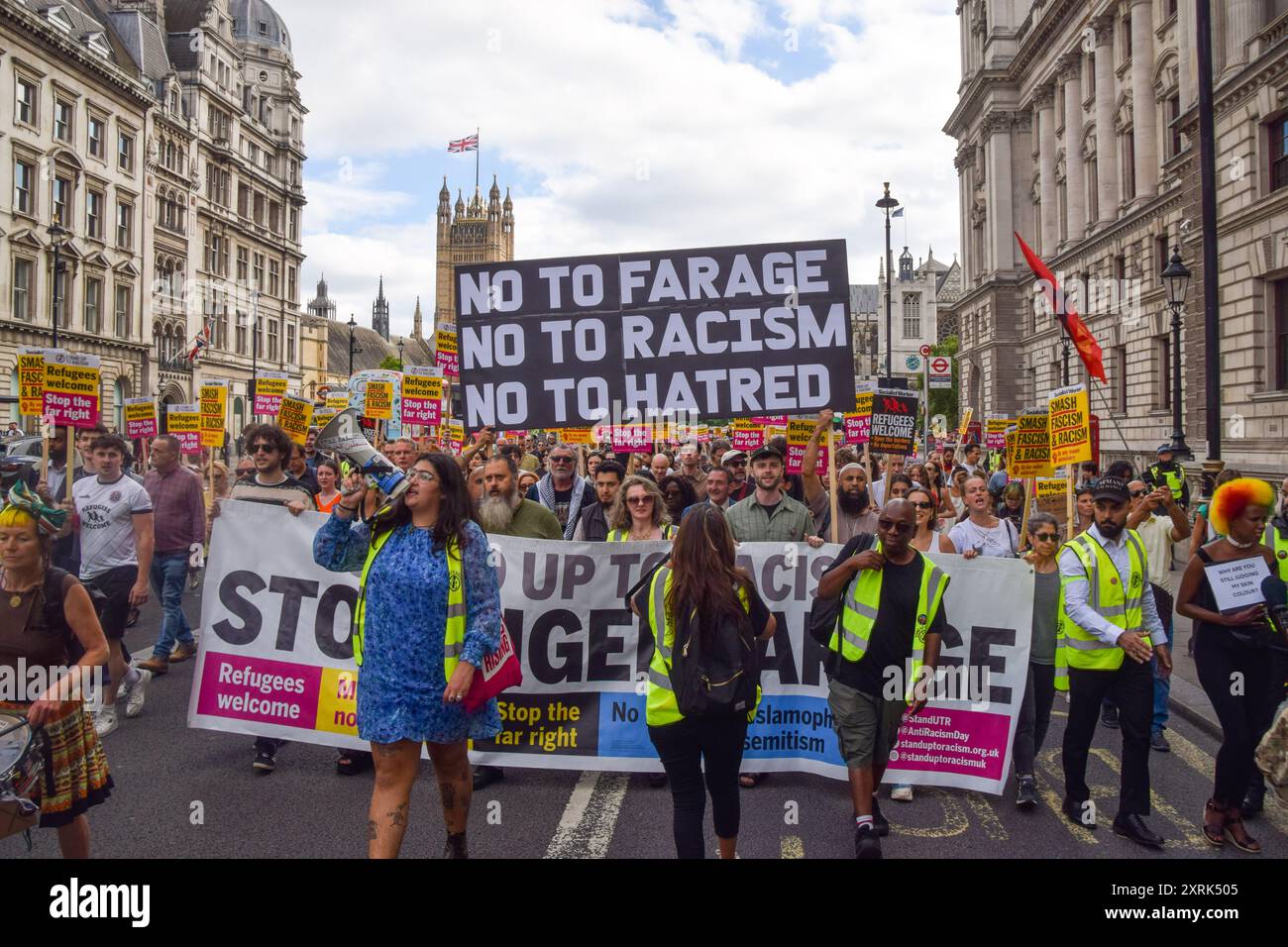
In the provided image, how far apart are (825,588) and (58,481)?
8.49 m

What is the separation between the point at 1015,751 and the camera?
566cm

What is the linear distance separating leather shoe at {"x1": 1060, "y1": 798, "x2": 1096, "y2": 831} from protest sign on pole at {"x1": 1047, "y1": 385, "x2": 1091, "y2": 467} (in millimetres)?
2720

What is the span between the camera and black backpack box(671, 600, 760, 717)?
3830 millimetres

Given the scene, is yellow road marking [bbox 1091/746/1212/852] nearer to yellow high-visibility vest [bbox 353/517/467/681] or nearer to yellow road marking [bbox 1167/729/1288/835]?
yellow road marking [bbox 1167/729/1288/835]

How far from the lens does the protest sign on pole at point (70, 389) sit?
31.2 ft

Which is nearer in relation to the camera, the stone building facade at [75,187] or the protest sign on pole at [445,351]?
the protest sign on pole at [445,351]

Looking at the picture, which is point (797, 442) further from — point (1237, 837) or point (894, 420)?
point (1237, 837)

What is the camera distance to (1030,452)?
9359mm

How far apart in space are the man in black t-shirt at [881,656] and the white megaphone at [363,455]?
6.94 feet

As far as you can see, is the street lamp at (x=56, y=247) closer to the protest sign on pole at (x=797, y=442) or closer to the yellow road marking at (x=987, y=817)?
the protest sign on pole at (x=797, y=442)

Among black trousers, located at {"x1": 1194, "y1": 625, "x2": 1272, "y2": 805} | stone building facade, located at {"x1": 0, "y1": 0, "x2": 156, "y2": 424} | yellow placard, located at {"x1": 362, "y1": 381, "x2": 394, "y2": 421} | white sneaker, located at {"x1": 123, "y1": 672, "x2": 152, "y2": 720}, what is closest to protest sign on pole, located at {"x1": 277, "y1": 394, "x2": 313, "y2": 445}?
yellow placard, located at {"x1": 362, "y1": 381, "x2": 394, "y2": 421}

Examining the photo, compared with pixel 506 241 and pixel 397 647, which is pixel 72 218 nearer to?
pixel 397 647

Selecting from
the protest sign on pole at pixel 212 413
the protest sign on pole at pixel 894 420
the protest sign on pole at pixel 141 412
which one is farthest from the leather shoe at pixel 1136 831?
the protest sign on pole at pixel 141 412
